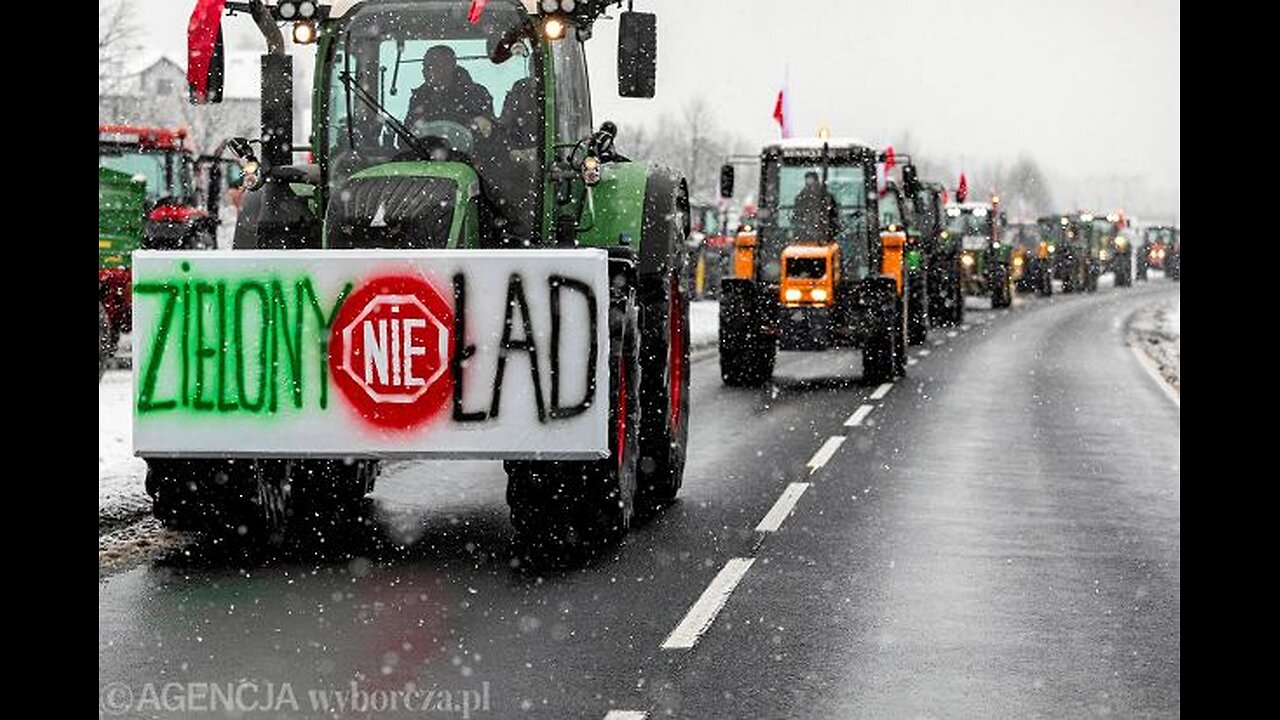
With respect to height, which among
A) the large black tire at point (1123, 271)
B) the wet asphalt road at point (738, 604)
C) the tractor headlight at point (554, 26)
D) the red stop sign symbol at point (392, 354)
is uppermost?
the tractor headlight at point (554, 26)

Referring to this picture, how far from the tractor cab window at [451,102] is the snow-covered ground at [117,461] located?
2.14m

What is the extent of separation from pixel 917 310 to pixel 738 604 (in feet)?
71.7

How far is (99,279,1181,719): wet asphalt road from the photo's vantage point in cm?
693

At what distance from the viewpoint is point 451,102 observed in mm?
10375

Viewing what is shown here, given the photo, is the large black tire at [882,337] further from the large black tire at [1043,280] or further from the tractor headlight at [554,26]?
the large black tire at [1043,280]

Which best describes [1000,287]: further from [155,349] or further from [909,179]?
[155,349]

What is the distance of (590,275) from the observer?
29.4ft

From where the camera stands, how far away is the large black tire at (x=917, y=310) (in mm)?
28797

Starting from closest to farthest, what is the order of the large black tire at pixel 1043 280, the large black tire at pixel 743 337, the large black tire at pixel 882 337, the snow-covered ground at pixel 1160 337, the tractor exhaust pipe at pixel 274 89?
1. the tractor exhaust pipe at pixel 274 89
2. the large black tire at pixel 743 337
3. the large black tire at pixel 882 337
4. the snow-covered ground at pixel 1160 337
5. the large black tire at pixel 1043 280

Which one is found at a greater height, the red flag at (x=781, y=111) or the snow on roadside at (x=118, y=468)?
the red flag at (x=781, y=111)

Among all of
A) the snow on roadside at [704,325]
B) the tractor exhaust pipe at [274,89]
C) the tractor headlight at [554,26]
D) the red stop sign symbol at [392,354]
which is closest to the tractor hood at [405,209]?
the tractor exhaust pipe at [274,89]

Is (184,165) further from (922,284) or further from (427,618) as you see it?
(427,618)

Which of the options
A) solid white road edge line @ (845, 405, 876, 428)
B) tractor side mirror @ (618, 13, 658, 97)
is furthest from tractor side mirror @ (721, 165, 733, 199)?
tractor side mirror @ (618, 13, 658, 97)
